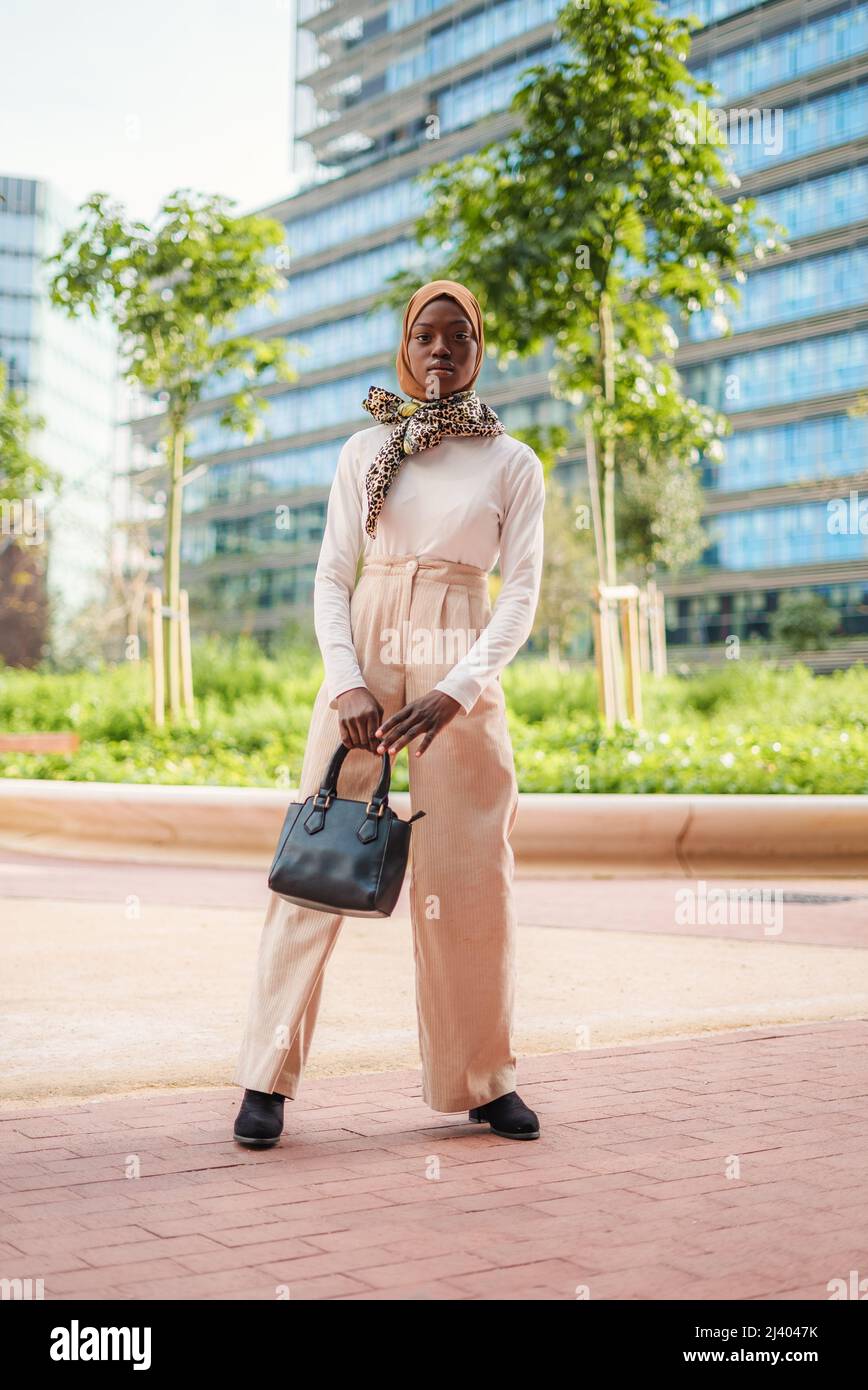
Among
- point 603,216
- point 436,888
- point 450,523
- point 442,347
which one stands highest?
point 603,216

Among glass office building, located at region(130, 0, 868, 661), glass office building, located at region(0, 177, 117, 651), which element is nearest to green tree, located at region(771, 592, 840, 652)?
glass office building, located at region(130, 0, 868, 661)

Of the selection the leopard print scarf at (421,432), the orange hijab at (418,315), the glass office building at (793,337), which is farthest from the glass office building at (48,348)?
the leopard print scarf at (421,432)

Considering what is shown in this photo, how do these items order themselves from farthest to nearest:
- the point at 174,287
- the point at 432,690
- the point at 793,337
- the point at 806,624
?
the point at 793,337 → the point at 806,624 → the point at 174,287 → the point at 432,690

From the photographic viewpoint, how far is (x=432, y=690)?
11.4ft

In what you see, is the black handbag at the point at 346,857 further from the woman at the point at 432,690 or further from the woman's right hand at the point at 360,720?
the woman at the point at 432,690

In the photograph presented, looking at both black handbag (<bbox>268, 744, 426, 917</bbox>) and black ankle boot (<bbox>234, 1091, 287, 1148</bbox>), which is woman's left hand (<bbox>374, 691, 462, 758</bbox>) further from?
black ankle boot (<bbox>234, 1091, 287, 1148</bbox>)

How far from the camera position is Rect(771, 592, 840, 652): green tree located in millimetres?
56125

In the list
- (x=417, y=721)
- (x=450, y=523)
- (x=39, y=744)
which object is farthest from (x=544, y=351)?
(x=417, y=721)

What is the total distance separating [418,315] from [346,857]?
1.41 meters

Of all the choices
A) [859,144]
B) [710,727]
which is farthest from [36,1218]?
[859,144]

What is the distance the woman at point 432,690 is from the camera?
357 centimetres

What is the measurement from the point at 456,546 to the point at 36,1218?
6.00ft

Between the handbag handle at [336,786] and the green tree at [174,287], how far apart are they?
11.4 meters

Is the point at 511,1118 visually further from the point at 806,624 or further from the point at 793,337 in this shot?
the point at 793,337
